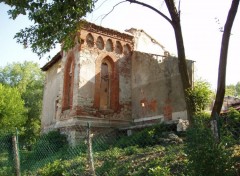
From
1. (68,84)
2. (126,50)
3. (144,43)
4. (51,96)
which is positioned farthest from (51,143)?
(144,43)

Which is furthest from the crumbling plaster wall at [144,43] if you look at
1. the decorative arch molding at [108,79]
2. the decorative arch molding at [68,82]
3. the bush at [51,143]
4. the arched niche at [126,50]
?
the bush at [51,143]

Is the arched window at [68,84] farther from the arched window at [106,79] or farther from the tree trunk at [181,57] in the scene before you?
the tree trunk at [181,57]

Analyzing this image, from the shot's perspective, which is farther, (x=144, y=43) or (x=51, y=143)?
(x=144, y=43)

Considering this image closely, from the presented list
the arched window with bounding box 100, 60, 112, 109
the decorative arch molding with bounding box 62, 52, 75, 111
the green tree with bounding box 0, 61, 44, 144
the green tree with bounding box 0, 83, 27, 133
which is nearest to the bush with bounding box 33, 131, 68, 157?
the decorative arch molding with bounding box 62, 52, 75, 111

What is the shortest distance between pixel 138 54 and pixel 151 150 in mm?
8243

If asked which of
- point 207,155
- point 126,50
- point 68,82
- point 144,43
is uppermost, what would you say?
point 144,43

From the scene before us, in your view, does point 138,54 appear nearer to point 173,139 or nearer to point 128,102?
point 128,102

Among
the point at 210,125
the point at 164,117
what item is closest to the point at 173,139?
the point at 164,117

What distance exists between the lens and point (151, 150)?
10000mm

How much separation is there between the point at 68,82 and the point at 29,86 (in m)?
23.9

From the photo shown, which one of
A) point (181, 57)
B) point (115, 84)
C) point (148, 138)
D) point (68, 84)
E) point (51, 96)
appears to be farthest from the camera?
point (51, 96)

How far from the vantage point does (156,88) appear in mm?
Answer: 15258

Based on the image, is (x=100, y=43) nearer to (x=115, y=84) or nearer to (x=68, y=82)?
(x=115, y=84)

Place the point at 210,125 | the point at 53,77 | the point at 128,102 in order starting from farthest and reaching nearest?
the point at 53,77
the point at 128,102
the point at 210,125
